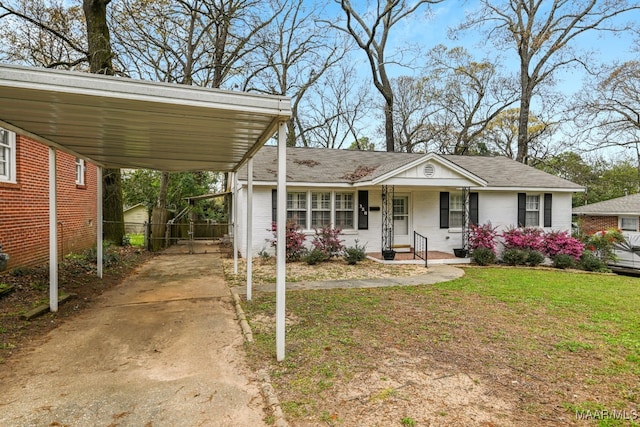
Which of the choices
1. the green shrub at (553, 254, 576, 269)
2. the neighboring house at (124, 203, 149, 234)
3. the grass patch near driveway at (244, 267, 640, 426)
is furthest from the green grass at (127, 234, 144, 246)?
the green shrub at (553, 254, 576, 269)

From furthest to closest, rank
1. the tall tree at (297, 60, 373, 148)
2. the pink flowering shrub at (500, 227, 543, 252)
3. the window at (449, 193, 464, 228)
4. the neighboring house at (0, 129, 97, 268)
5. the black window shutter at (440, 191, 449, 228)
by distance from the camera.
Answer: the tall tree at (297, 60, 373, 148) < the window at (449, 193, 464, 228) < the black window shutter at (440, 191, 449, 228) < the pink flowering shrub at (500, 227, 543, 252) < the neighboring house at (0, 129, 97, 268)

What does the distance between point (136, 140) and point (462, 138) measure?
25.9 m

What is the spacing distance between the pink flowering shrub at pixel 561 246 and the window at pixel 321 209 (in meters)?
7.11

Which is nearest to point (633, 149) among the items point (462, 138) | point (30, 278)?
point (462, 138)

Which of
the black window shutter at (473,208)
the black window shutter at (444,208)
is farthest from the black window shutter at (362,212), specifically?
the black window shutter at (473,208)

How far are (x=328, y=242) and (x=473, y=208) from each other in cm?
611

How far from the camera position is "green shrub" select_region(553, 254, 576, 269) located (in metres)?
11.7

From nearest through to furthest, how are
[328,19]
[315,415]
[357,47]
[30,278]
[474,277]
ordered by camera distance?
[315,415], [30,278], [474,277], [328,19], [357,47]

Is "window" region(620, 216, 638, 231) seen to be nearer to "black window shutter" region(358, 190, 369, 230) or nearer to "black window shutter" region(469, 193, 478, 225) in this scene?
"black window shutter" region(469, 193, 478, 225)

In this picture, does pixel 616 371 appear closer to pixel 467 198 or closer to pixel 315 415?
pixel 315 415

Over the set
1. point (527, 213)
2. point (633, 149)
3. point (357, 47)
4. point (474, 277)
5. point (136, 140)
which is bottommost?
point (474, 277)

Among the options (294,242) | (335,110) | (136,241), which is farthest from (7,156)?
(335,110)

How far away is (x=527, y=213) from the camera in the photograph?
536 inches

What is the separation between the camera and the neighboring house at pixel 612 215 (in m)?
18.1
